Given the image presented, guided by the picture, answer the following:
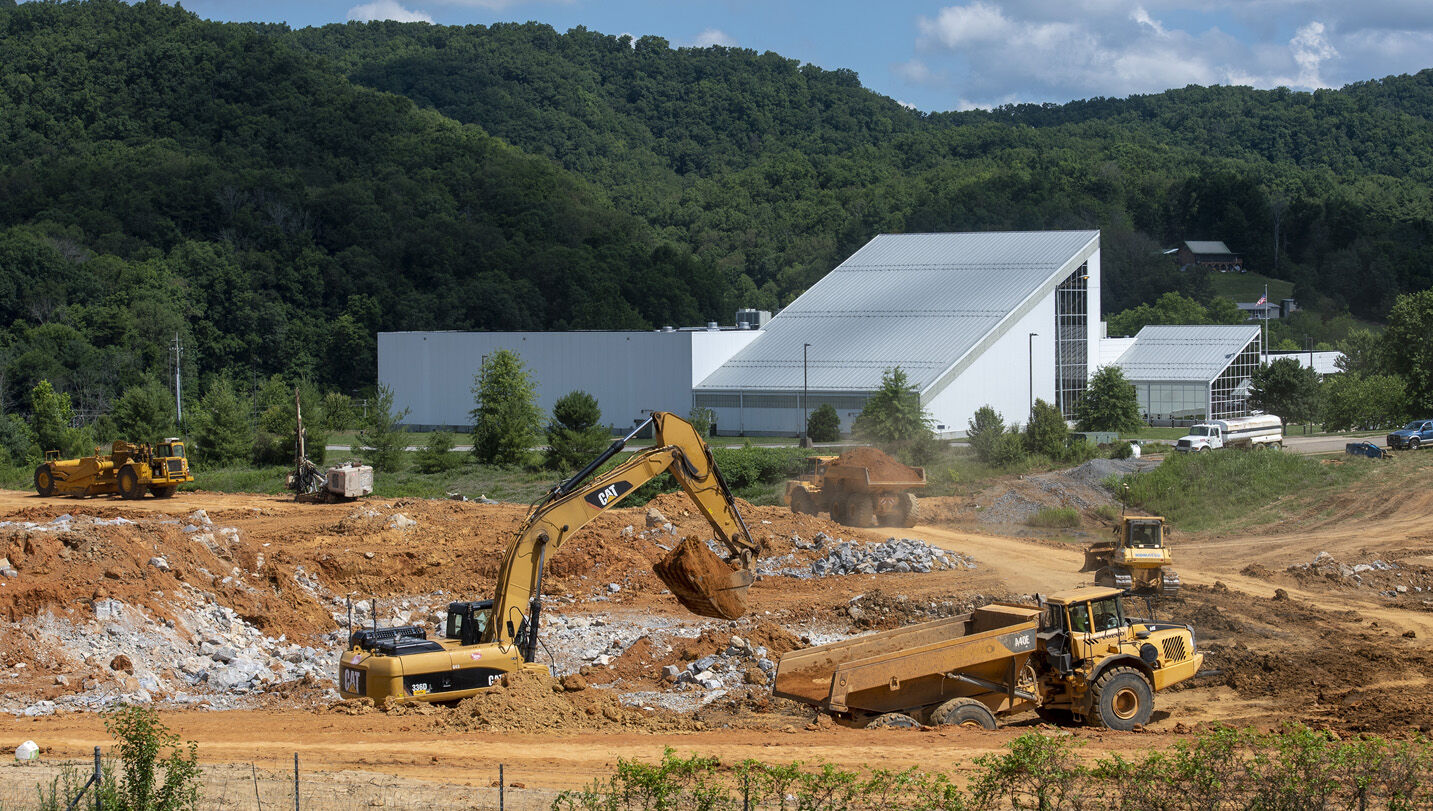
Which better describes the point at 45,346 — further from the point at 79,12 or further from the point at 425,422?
the point at 79,12

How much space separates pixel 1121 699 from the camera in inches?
700

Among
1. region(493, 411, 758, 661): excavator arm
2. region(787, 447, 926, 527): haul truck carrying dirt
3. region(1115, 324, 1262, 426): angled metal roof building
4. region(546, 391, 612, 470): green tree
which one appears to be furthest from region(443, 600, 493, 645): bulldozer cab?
region(1115, 324, 1262, 426): angled metal roof building

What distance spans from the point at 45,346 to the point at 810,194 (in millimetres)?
95402

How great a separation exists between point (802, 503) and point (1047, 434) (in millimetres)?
16772

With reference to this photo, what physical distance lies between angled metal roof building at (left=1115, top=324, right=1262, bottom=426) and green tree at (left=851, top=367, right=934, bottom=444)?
27.4 m

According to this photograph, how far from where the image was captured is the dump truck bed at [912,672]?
16922 mm

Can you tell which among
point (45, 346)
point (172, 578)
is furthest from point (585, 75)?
point (172, 578)

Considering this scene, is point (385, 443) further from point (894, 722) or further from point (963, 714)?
point (963, 714)

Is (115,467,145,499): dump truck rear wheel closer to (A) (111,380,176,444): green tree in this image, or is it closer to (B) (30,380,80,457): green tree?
(A) (111,380,176,444): green tree

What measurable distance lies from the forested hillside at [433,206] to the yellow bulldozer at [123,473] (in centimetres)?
4101

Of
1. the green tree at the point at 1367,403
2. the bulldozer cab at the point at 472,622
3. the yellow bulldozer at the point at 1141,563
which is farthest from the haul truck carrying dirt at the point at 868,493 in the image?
the green tree at the point at 1367,403

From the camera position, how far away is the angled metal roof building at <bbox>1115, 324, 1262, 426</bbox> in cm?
7869

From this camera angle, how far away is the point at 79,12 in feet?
451

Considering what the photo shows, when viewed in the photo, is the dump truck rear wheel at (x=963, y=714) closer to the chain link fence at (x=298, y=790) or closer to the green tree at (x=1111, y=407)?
the chain link fence at (x=298, y=790)
